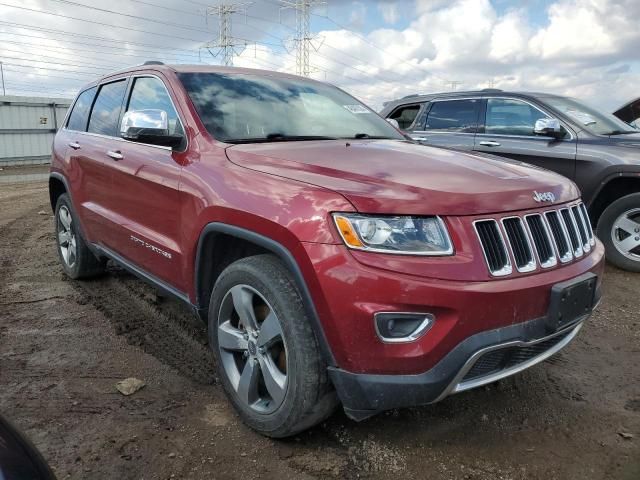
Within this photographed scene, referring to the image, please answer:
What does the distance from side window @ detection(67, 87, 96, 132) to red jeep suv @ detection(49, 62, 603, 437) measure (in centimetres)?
160

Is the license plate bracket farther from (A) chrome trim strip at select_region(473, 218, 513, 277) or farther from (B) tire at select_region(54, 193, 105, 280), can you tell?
(B) tire at select_region(54, 193, 105, 280)

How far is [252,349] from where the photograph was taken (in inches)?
104

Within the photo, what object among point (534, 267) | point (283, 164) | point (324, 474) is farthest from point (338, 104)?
point (324, 474)

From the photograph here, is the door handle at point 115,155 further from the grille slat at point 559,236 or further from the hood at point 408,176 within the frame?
the grille slat at point 559,236

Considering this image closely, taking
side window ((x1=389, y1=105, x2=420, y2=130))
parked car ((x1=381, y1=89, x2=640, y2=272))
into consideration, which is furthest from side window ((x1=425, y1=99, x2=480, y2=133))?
side window ((x1=389, y1=105, x2=420, y2=130))

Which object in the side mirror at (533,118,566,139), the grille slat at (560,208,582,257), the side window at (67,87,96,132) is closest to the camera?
the grille slat at (560,208,582,257)

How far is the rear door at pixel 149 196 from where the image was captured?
313 centimetres

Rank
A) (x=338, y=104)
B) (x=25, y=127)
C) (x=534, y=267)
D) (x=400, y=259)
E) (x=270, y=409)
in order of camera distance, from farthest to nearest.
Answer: (x=25, y=127)
(x=338, y=104)
(x=270, y=409)
(x=534, y=267)
(x=400, y=259)

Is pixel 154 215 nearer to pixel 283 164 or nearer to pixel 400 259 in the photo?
pixel 283 164

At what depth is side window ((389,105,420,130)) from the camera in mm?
7496

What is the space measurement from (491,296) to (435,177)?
23.2 inches

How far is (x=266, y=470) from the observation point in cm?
241

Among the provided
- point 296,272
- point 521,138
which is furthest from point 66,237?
point 521,138

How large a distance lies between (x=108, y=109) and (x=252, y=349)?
8.78 feet
